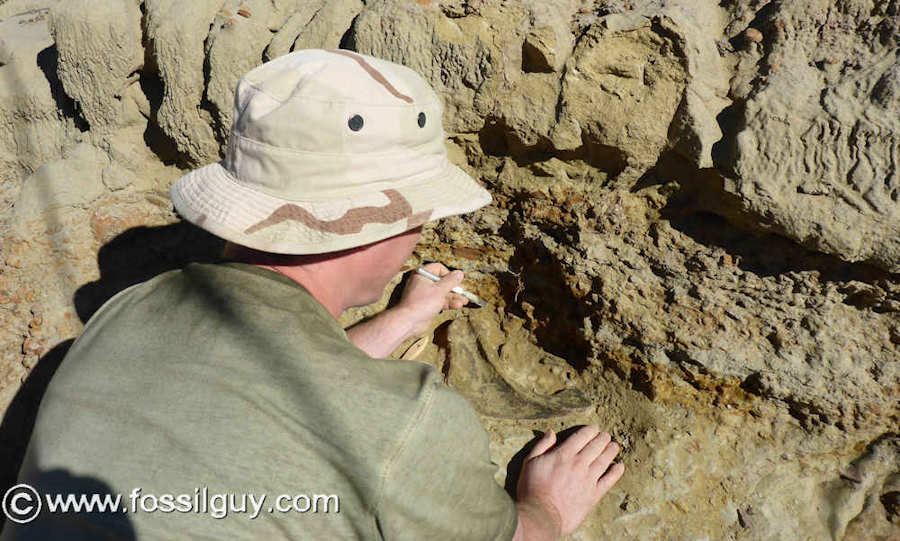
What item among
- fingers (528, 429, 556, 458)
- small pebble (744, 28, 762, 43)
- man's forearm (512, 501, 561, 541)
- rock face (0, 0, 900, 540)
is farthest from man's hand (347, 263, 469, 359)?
small pebble (744, 28, 762, 43)

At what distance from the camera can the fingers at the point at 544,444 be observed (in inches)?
66.6

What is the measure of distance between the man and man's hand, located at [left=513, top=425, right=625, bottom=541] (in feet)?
0.67

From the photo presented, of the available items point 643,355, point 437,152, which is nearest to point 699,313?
point 643,355

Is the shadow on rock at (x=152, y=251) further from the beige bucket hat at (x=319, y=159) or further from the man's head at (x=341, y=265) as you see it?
the beige bucket hat at (x=319, y=159)

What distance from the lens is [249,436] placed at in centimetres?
99

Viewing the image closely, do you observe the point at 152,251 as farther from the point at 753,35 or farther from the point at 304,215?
the point at 753,35

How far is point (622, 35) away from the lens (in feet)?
5.38

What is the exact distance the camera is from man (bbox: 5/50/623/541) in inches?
38.8

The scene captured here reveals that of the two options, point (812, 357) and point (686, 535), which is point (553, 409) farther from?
point (812, 357)

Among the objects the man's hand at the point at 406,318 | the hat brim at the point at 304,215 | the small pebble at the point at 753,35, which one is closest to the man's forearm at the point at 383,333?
the man's hand at the point at 406,318

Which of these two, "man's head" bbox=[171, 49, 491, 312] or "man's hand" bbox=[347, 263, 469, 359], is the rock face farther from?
"man's head" bbox=[171, 49, 491, 312]

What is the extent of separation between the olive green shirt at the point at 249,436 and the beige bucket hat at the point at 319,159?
172mm

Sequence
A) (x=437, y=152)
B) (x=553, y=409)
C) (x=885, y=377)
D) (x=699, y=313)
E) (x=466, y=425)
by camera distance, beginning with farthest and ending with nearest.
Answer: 1. (x=553, y=409)
2. (x=699, y=313)
3. (x=885, y=377)
4. (x=437, y=152)
5. (x=466, y=425)

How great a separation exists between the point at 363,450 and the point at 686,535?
1094mm
